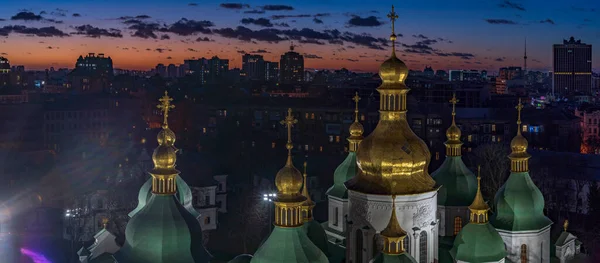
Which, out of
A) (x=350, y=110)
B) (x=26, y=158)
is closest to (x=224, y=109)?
(x=350, y=110)

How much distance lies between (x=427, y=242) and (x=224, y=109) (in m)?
61.3

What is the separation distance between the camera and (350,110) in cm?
6988

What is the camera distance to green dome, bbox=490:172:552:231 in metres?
22.0

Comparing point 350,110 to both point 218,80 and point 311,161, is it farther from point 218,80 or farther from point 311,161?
point 218,80

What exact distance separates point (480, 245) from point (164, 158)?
317 inches

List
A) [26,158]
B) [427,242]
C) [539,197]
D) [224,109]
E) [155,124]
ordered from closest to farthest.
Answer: [427,242]
[539,197]
[26,158]
[224,109]
[155,124]

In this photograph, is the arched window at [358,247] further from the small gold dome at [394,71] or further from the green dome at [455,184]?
the green dome at [455,184]

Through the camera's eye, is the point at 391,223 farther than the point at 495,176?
No

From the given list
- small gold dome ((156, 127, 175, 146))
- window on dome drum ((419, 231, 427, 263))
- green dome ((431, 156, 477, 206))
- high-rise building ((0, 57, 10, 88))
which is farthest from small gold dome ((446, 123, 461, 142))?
high-rise building ((0, 57, 10, 88))

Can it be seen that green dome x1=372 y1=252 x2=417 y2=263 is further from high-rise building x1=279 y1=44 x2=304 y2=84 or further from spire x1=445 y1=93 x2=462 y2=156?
high-rise building x1=279 y1=44 x2=304 y2=84

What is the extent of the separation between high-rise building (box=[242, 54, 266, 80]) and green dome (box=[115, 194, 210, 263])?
13482 centimetres

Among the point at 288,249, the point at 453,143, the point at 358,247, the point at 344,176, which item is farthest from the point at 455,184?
the point at 288,249

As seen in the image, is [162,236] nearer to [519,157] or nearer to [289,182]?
[289,182]

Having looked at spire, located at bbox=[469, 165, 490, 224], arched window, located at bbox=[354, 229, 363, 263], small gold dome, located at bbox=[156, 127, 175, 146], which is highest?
small gold dome, located at bbox=[156, 127, 175, 146]
